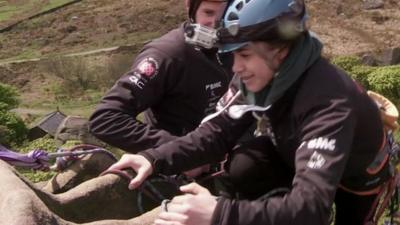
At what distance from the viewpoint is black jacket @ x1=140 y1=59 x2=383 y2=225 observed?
8.16ft

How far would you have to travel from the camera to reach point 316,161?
8.46 feet

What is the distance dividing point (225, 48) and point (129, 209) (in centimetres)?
96

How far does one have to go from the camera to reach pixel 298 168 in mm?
2631

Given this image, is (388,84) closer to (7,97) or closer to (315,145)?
(315,145)

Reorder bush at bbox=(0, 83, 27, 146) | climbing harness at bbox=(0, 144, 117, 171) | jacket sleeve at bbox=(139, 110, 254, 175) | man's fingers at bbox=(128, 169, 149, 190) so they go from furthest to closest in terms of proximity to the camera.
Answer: bush at bbox=(0, 83, 27, 146) < climbing harness at bbox=(0, 144, 117, 171) < jacket sleeve at bbox=(139, 110, 254, 175) < man's fingers at bbox=(128, 169, 149, 190)

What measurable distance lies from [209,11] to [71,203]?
4.76 feet

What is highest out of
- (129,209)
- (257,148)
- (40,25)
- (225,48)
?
(225,48)

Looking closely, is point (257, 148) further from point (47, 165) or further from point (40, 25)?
point (40, 25)

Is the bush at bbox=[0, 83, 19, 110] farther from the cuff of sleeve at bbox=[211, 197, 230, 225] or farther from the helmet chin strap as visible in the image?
the cuff of sleeve at bbox=[211, 197, 230, 225]

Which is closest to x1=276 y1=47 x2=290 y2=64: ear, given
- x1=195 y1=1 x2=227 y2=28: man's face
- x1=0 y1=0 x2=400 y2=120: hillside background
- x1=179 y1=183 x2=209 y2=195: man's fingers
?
x1=179 y1=183 x2=209 y2=195: man's fingers

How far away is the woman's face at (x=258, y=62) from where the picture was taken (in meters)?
2.83

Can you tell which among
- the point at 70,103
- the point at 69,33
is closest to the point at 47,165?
the point at 70,103

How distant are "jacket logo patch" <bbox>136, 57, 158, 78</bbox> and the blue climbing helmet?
117 cm

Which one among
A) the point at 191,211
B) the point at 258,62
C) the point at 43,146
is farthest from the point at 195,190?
the point at 43,146
